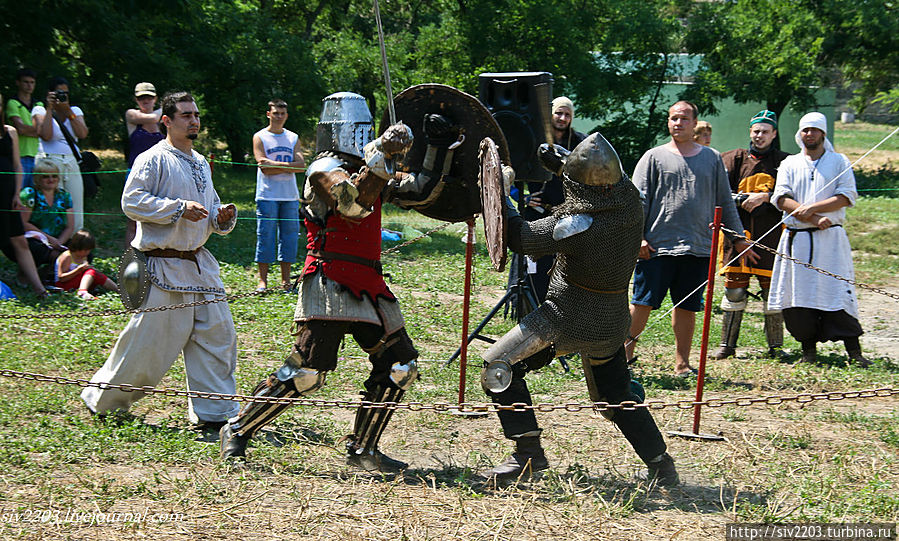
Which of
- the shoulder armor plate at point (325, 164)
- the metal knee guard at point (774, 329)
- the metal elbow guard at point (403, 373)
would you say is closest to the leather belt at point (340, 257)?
the shoulder armor plate at point (325, 164)

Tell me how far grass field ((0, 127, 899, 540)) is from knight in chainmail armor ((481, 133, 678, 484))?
222 millimetres

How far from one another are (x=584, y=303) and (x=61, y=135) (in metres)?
6.24

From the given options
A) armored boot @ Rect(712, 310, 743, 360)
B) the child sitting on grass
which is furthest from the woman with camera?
armored boot @ Rect(712, 310, 743, 360)

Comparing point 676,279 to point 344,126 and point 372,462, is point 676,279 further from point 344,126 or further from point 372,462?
point 344,126

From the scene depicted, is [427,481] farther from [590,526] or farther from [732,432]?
[732,432]

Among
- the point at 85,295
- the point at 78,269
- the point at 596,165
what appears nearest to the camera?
the point at 596,165

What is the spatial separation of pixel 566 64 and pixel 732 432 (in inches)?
523

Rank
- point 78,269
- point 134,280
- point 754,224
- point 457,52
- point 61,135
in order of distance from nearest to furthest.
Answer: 1. point 134,280
2. point 754,224
3. point 78,269
4. point 61,135
5. point 457,52

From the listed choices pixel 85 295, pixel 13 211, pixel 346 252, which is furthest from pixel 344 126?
pixel 13 211

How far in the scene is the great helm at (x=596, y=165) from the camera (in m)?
3.76

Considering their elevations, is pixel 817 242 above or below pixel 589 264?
below

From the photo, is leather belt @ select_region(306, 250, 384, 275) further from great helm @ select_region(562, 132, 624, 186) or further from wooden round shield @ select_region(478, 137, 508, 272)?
great helm @ select_region(562, 132, 624, 186)

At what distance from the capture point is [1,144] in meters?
7.54

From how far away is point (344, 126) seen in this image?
4.15m
